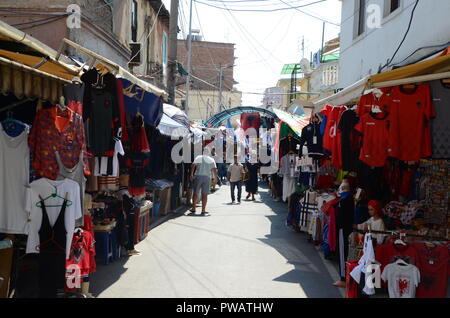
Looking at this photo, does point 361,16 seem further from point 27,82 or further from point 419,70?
point 27,82

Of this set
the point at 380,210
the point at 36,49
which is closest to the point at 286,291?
the point at 380,210

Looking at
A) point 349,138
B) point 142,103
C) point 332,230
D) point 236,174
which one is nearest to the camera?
point 349,138

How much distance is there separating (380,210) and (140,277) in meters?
3.89

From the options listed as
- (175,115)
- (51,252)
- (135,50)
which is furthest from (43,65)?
(135,50)

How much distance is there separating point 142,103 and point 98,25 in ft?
19.8

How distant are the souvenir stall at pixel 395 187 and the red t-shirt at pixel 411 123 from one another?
0.01 metres

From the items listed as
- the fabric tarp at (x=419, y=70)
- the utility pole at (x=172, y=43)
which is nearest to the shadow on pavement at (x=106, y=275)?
the fabric tarp at (x=419, y=70)

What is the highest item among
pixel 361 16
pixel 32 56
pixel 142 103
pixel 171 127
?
pixel 361 16

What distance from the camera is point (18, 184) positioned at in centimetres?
534

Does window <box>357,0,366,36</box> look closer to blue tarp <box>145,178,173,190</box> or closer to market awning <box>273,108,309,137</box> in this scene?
market awning <box>273,108,309,137</box>

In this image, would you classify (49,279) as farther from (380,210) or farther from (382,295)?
(380,210)

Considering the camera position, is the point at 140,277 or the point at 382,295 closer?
the point at 382,295

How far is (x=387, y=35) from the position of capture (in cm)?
1274

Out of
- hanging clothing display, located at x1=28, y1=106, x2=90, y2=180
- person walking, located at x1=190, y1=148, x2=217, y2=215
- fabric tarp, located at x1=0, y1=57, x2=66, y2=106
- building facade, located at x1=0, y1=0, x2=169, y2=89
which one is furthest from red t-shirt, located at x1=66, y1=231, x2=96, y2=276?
person walking, located at x1=190, y1=148, x2=217, y2=215
